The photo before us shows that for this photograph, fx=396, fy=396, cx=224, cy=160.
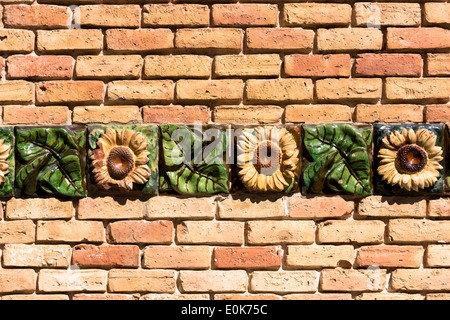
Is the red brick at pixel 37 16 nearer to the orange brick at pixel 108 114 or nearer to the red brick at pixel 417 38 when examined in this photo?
the orange brick at pixel 108 114

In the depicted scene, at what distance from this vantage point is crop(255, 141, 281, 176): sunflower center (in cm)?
146

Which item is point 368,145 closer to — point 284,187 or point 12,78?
point 284,187

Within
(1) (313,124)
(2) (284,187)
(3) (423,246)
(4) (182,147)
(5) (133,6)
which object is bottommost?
(3) (423,246)

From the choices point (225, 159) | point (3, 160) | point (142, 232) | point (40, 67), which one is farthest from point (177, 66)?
point (3, 160)

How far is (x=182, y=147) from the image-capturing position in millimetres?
1476

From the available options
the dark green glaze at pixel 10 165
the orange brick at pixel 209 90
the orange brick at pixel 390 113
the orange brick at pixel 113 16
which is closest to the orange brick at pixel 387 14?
the orange brick at pixel 390 113

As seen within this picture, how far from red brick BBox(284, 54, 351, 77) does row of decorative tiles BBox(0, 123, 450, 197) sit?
20cm

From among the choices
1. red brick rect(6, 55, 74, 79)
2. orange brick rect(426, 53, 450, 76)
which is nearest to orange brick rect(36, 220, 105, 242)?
red brick rect(6, 55, 74, 79)

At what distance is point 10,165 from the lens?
4.88 ft

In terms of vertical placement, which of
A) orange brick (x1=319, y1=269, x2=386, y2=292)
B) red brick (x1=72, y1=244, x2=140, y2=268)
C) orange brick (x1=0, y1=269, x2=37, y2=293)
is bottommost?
orange brick (x1=0, y1=269, x2=37, y2=293)

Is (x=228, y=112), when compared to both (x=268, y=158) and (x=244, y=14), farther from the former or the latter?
(x=244, y=14)

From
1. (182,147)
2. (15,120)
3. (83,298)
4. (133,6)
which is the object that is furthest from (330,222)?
(15,120)

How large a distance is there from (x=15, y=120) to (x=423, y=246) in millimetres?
1608

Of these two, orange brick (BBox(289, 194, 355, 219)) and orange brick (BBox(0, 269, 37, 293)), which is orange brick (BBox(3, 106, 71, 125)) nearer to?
orange brick (BBox(0, 269, 37, 293))
